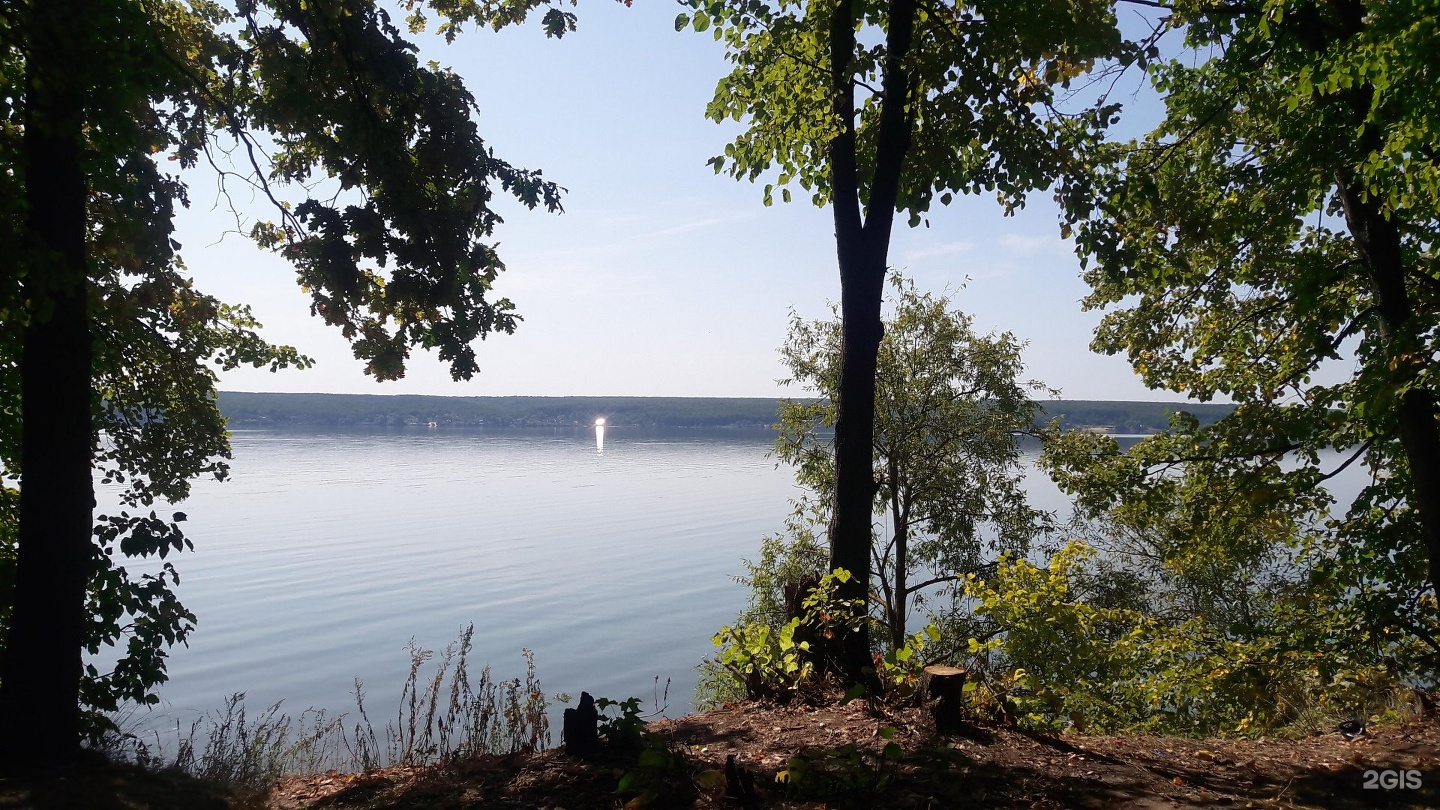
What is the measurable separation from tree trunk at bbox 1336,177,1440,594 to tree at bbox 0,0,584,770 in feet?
26.9

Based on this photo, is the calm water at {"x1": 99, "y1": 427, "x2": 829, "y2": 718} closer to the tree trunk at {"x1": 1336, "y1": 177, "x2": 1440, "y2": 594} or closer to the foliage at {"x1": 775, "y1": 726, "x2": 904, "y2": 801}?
the tree trunk at {"x1": 1336, "y1": 177, "x2": 1440, "y2": 594}

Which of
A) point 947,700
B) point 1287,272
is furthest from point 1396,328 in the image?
point 947,700

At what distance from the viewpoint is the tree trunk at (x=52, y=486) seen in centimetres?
560

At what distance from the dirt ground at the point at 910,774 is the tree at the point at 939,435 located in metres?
13.5

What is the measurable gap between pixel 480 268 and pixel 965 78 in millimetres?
4669

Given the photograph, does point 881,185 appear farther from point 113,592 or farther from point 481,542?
point 481,542

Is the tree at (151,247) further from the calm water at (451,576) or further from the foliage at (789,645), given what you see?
the calm water at (451,576)

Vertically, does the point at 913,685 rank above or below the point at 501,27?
below

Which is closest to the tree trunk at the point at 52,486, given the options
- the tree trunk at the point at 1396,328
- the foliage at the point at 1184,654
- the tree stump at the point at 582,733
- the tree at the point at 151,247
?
the tree at the point at 151,247

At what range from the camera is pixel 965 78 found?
755 centimetres

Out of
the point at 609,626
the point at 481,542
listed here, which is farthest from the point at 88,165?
the point at 481,542

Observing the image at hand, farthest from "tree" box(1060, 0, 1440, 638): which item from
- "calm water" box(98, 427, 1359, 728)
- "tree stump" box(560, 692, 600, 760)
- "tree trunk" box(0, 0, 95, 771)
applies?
"calm water" box(98, 427, 1359, 728)

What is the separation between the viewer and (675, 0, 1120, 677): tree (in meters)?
7.49
